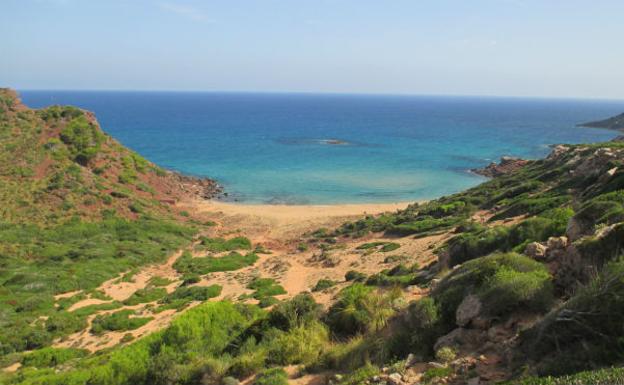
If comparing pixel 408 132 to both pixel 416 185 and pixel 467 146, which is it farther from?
pixel 416 185

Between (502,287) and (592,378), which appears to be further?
(502,287)

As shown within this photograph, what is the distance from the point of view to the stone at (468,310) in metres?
8.91

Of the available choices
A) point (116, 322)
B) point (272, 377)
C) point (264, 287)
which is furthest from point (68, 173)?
point (272, 377)

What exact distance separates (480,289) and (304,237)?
30.4m

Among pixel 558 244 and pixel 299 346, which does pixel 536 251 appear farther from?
pixel 299 346

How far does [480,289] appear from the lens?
9508mm

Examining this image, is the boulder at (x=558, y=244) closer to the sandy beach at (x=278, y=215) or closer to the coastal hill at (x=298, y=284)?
the coastal hill at (x=298, y=284)

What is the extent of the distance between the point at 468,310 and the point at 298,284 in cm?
1661

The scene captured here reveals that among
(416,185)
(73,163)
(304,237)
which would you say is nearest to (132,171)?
(73,163)

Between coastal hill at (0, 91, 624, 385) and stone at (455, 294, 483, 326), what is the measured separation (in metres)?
0.05

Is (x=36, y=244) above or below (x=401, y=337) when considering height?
below

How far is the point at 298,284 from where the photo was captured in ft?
81.4

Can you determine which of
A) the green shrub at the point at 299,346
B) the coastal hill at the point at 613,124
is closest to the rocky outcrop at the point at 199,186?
the green shrub at the point at 299,346

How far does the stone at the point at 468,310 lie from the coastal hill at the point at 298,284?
0.05 m
